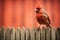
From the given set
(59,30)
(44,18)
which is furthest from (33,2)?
(59,30)

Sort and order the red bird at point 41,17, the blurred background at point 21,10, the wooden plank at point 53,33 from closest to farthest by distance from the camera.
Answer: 1. the wooden plank at point 53,33
2. the red bird at point 41,17
3. the blurred background at point 21,10

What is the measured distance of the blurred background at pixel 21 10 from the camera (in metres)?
3.23

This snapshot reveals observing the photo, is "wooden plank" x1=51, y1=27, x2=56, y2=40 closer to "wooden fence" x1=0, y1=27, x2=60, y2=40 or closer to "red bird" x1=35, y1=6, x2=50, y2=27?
"wooden fence" x1=0, y1=27, x2=60, y2=40

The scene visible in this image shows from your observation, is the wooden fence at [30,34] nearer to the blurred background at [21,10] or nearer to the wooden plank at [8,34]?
the wooden plank at [8,34]

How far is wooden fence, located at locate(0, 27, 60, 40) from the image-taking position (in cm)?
158

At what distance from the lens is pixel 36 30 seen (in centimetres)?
159

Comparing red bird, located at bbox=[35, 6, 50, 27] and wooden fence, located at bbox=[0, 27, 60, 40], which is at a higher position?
red bird, located at bbox=[35, 6, 50, 27]

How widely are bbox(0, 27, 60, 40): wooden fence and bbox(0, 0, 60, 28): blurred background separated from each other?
1.59 meters

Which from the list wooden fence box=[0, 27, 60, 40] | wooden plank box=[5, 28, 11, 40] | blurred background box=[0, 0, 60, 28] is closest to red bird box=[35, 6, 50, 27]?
wooden fence box=[0, 27, 60, 40]

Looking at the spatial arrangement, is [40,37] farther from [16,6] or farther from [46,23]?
[16,6]

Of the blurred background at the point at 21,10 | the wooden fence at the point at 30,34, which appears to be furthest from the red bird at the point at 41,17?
the blurred background at the point at 21,10

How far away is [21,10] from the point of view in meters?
3.28

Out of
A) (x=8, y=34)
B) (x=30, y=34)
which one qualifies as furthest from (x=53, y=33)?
(x=8, y=34)

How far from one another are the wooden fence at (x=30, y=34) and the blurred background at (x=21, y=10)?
1587 millimetres
